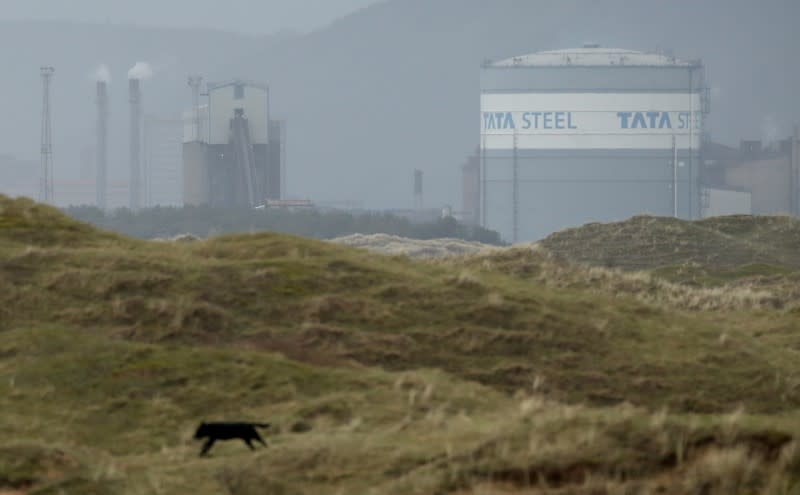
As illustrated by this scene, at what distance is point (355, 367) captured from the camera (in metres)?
20.4

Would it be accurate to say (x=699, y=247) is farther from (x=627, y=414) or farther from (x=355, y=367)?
(x=627, y=414)

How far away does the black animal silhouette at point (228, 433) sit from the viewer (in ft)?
49.7

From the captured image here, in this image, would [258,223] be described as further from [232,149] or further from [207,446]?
[207,446]

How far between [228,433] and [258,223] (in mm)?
154207

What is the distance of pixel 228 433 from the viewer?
1535 centimetres

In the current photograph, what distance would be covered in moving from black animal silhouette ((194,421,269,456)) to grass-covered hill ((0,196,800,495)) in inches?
9.3

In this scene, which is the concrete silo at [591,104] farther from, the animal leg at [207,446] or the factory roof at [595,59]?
the animal leg at [207,446]

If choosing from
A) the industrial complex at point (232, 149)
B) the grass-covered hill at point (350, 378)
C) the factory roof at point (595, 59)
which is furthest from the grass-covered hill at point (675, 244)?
the factory roof at point (595, 59)

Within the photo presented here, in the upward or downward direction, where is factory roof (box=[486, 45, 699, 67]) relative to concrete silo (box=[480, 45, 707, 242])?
upward

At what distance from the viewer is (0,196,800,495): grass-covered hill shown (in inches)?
525

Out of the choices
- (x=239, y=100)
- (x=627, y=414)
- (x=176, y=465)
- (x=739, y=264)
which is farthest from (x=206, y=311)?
(x=239, y=100)

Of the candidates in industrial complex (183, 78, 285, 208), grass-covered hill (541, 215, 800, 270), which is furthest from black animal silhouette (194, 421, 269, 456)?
industrial complex (183, 78, 285, 208)

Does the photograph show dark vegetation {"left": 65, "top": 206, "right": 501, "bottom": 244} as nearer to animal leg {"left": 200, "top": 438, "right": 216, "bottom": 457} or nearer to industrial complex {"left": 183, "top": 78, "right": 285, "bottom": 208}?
industrial complex {"left": 183, "top": 78, "right": 285, "bottom": 208}

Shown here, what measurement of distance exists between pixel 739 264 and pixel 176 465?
42.0 meters
